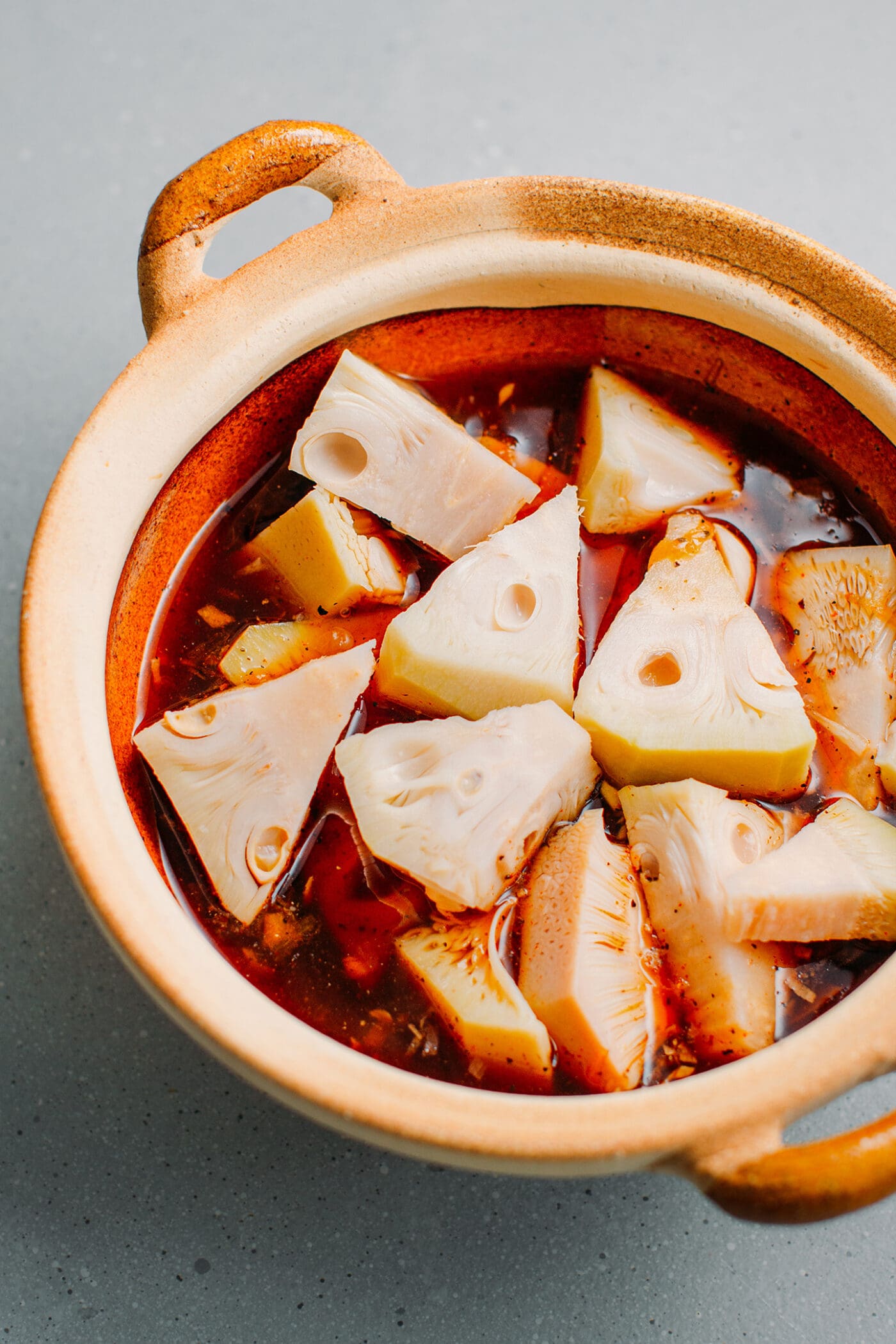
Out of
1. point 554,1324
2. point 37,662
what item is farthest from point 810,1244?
point 37,662

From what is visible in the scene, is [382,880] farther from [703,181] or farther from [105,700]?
[703,181]

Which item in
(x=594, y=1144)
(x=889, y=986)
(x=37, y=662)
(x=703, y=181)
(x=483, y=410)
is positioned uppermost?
(x=703, y=181)

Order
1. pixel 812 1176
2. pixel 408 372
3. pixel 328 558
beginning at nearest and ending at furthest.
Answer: pixel 812 1176 → pixel 328 558 → pixel 408 372

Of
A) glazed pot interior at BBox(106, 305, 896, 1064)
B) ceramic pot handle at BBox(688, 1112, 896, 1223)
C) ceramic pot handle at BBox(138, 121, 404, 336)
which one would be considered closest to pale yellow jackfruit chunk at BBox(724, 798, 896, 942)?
ceramic pot handle at BBox(688, 1112, 896, 1223)

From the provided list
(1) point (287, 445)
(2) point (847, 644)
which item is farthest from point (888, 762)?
(1) point (287, 445)

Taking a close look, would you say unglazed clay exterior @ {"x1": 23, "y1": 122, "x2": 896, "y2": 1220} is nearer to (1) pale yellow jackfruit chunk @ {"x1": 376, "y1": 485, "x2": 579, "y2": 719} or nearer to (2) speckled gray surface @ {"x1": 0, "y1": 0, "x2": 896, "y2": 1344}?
(1) pale yellow jackfruit chunk @ {"x1": 376, "y1": 485, "x2": 579, "y2": 719}

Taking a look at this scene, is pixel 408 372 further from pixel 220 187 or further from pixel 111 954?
pixel 111 954

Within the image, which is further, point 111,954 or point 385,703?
point 111,954
